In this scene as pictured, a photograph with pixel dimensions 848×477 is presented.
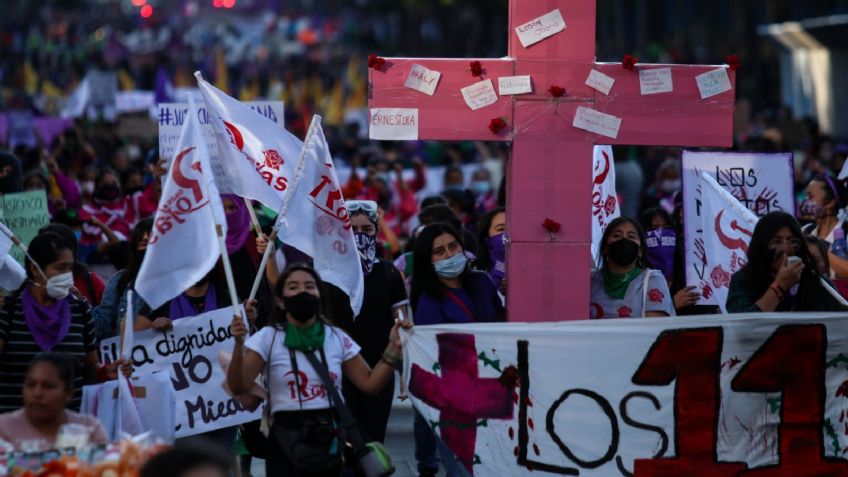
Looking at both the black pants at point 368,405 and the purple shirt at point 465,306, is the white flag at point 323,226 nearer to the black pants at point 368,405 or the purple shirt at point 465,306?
the purple shirt at point 465,306

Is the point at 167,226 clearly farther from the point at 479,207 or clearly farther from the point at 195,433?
the point at 479,207

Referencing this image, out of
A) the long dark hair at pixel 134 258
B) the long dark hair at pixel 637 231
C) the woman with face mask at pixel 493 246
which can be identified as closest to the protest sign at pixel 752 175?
the woman with face mask at pixel 493 246

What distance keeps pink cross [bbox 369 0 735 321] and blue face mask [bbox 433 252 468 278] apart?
13.9 inches

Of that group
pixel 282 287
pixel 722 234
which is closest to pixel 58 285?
pixel 282 287

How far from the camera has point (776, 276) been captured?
27.0 feet

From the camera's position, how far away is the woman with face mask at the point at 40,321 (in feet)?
24.9

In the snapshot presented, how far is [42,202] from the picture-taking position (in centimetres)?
1167

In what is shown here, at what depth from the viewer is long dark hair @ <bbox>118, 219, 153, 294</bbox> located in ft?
28.4

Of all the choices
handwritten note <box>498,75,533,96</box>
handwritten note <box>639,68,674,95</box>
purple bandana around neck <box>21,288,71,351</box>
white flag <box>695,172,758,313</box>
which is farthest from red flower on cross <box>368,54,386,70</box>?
white flag <box>695,172,758,313</box>

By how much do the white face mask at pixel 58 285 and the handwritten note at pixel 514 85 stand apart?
7.31 feet

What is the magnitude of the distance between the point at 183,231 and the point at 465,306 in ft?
Result: 5.76

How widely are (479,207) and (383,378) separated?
911cm

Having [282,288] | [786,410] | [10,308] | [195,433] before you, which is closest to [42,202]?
[195,433]

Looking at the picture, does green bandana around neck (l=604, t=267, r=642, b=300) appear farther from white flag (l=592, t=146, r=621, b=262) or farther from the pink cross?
white flag (l=592, t=146, r=621, b=262)
